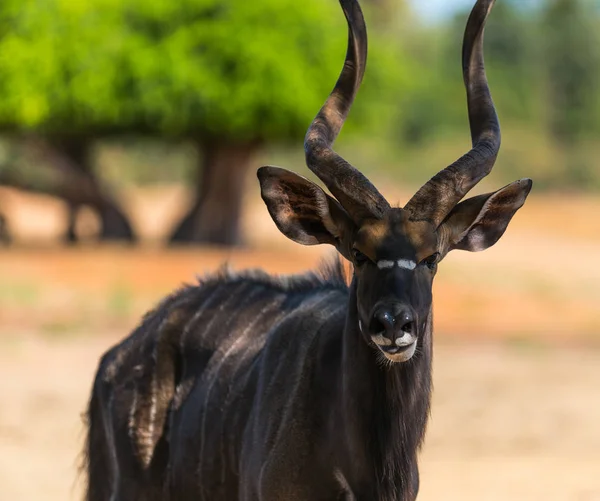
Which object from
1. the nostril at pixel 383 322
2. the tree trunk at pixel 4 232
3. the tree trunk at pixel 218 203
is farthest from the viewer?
the tree trunk at pixel 4 232

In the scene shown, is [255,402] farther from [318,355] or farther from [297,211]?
[297,211]

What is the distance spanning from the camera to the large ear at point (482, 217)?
438 cm

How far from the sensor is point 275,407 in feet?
15.4

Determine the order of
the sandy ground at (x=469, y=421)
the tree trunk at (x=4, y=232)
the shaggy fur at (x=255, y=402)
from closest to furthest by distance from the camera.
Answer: the shaggy fur at (x=255, y=402) → the sandy ground at (x=469, y=421) → the tree trunk at (x=4, y=232)

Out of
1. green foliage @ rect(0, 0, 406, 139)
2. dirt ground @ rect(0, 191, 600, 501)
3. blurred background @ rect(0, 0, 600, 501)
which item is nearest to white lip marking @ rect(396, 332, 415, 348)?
blurred background @ rect(0, 0, 600, 501)

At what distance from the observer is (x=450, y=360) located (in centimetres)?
1369

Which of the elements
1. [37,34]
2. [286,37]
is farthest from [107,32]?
[286,37]

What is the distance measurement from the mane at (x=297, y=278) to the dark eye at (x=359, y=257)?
0.88 meters

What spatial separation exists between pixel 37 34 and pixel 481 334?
35.3 ft

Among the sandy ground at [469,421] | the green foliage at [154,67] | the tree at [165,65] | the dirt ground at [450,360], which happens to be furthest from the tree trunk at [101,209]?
the sandy ground at [469,421]

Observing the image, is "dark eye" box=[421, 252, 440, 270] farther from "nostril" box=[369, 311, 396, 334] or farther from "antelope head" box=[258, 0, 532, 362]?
"nostril" box=[369, 311, 396, 334]

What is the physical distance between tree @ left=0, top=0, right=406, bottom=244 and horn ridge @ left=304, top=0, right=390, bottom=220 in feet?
56.6

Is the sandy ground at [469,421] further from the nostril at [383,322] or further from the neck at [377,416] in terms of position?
the nostril at [383,322]

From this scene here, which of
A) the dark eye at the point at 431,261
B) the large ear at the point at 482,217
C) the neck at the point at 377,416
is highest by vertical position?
the large ear at the point at 482,217
